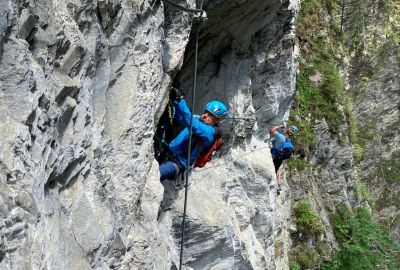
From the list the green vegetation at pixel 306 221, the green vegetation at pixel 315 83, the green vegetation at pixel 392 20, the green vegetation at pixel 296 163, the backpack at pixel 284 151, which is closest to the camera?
the backpack at pixel 284 151

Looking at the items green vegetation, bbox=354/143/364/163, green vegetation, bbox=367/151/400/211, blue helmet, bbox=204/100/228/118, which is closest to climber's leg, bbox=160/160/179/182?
blue helmet, bbox=204/100/228/118

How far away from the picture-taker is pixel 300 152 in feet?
54.9

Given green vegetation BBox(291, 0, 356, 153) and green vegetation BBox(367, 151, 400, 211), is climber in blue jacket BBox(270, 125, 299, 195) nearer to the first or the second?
green vegetation BBox(291, 0, 356, 153)

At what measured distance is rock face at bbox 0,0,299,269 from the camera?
3.27 meters

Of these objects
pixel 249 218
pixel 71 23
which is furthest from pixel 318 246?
pixel 71 23

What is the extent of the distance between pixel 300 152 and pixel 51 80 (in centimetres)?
1365

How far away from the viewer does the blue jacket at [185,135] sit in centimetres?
682

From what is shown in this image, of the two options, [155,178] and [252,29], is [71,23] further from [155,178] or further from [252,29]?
[252,29]

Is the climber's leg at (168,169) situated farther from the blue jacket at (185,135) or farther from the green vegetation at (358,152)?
the green vegetation at (358,152)

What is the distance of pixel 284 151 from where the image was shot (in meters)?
12.2

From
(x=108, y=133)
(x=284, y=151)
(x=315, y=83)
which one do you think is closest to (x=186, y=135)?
(x=108, y=133)

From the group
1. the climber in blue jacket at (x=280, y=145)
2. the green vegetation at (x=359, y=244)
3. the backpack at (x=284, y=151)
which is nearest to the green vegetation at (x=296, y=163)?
the green vegetation at (x=359, y=244)

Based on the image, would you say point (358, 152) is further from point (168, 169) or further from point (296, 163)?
point (168, 169)

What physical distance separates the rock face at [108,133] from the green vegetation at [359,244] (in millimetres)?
7355
